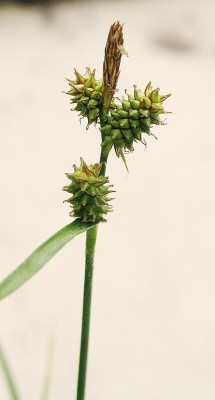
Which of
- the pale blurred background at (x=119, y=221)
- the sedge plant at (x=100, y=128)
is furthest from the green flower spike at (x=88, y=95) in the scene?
the pale blurred background at (x=119, y=221)

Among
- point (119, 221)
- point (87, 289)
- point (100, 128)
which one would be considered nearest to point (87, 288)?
point (87, 289)

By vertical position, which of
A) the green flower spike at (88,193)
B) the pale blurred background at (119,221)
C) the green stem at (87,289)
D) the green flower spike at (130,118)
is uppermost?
the pale blurred background at (119,221)

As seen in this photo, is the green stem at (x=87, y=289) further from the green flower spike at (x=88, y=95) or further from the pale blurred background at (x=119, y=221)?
the pale blurred background at (x=119, y=221)

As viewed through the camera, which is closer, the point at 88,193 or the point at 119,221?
the point at 88,193

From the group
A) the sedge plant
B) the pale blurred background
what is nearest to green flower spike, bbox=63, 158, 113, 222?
the sedge plant

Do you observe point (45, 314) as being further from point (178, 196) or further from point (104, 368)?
point (178, 196)

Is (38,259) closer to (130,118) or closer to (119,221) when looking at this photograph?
(130,118)

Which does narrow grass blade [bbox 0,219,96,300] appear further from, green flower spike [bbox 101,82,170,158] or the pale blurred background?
the pale blurred background

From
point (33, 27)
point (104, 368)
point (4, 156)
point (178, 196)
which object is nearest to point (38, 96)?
point (4, 156)
